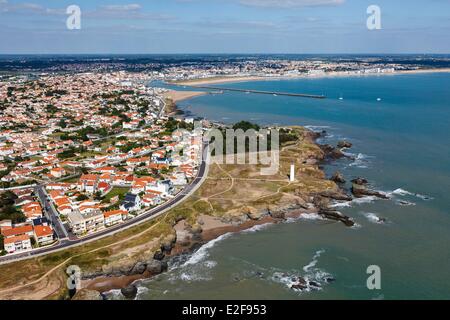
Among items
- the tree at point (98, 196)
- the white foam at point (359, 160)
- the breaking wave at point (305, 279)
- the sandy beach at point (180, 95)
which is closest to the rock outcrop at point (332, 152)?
the white foam at point (359, 160)

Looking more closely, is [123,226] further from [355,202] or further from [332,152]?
[332,152]

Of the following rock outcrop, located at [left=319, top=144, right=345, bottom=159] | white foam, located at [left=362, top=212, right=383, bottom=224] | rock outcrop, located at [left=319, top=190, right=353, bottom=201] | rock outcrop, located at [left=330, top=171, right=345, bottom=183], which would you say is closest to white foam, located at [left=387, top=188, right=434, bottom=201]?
rock outcrop, located at [left=319, top=190, right=353, bottom=201]

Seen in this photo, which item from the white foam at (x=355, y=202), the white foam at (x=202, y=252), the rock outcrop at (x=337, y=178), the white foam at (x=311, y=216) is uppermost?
the rock outcrop at (x=337, y=178)

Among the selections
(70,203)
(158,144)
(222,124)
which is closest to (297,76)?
(222,124)

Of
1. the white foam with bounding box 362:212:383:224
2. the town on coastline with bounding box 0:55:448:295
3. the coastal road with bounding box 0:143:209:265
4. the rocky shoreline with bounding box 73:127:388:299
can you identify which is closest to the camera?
the rocky shoreline with bounding box 73:127:388:299

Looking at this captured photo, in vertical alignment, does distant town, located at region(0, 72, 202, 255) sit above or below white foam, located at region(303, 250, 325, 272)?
above

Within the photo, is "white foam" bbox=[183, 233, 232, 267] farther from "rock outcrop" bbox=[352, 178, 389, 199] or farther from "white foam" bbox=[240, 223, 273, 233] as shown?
"rock outcrop" bbox=[352, 178, 389, 199]

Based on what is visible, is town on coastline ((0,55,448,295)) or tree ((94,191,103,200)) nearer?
town on coastline ((0,55,448,295))

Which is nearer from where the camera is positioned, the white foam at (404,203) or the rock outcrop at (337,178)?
the white foam at (404,203)

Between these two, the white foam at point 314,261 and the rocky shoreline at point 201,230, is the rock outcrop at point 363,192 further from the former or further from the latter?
the white foam at point 314,261
